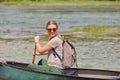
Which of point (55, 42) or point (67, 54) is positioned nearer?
point (55, 42)

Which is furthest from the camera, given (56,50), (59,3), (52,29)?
(59,3)

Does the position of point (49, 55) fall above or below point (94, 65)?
above

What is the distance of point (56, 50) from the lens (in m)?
11.7

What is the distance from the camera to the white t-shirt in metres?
11.6

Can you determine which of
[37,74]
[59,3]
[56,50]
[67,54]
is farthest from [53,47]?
[59,3]

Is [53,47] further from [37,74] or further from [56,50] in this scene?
[37,74]

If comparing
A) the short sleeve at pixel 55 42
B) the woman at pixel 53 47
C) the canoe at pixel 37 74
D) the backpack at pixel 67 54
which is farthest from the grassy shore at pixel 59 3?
the short sleeve at pixel 55 42

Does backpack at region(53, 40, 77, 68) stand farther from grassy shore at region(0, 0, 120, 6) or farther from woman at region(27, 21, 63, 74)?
grassy shore at region(0, 0, 120, 6)

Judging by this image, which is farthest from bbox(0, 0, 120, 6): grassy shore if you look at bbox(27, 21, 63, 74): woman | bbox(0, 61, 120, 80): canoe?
bbox(27, 21, 63, 74): woman

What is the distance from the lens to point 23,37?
29.0 metres

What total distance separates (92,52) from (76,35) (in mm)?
8270

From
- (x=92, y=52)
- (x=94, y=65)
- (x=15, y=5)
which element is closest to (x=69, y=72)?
(x=94, y=65)

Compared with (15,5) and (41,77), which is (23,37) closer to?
(41,77)

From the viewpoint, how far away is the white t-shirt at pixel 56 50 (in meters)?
11.6
